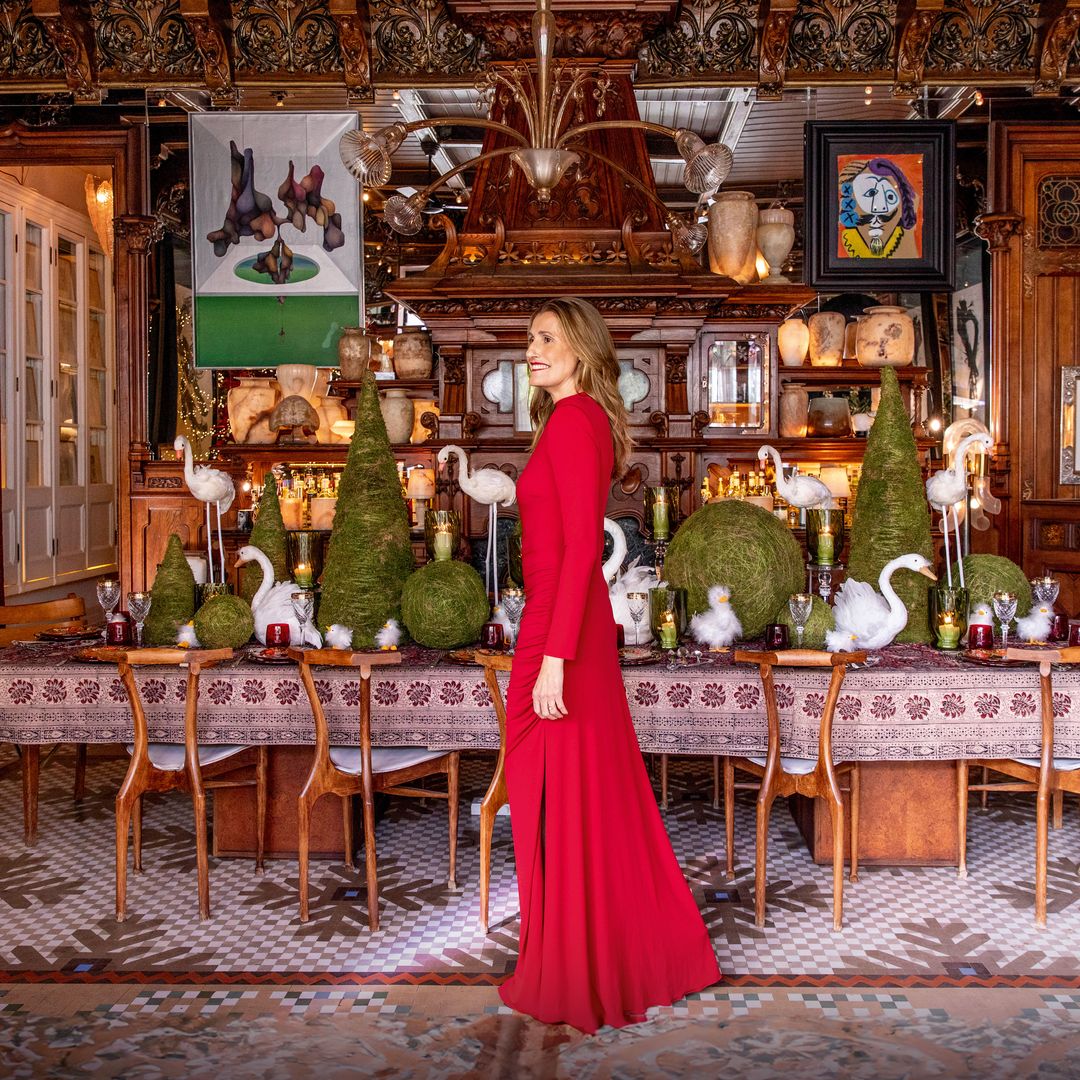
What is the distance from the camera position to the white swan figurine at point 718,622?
3730mm

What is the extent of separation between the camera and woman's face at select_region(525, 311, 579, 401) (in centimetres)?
249

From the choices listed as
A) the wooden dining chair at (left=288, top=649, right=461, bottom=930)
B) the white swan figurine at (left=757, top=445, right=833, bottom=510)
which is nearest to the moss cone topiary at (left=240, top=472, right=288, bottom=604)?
the wooden dining chair at (left=288, top=649, right=461, bottom=930)

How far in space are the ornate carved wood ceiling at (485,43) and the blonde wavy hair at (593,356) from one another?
146 inches

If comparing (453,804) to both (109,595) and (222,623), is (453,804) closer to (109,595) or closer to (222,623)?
(222,623)

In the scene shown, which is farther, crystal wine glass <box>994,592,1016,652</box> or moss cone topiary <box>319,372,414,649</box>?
moss cone topiary <box>319,372,414,649</box>

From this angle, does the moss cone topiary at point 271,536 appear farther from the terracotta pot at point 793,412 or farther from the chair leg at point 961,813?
the terracotta pot at point 793,412

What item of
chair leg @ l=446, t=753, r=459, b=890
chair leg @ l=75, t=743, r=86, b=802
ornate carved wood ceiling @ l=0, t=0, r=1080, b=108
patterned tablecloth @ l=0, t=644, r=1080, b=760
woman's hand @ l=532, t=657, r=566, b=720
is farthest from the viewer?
ornate carved wood ceiling @ l=0, t=0, r=1080, b=108

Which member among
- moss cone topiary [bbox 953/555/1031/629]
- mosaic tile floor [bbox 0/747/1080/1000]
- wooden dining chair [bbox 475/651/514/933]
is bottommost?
mosaic tile floor [bbox 0/747/1080/1000]

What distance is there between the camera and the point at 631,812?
2.63 m

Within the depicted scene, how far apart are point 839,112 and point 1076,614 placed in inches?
Answer: 144

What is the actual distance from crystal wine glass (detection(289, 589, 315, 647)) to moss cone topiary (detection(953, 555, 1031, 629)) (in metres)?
2.33

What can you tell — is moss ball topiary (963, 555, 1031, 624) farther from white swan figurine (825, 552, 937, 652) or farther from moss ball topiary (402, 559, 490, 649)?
moss ball topiary (402, 559, 490, 649)

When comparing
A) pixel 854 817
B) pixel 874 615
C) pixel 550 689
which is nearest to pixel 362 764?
pixel 550 689

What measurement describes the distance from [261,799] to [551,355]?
79.5 inches
